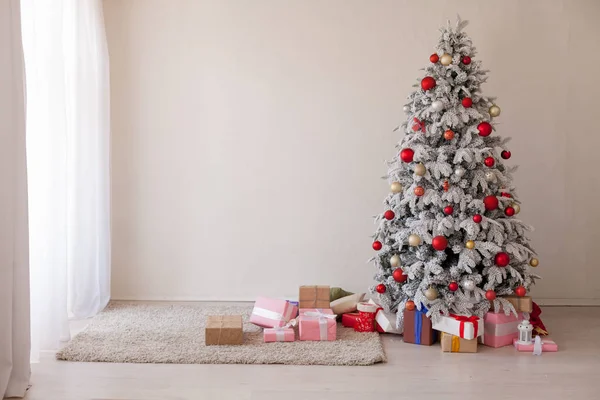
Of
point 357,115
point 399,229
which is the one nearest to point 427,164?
point 399,229

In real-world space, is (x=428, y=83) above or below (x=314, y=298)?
above

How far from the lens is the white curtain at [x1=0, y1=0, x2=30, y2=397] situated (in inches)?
112

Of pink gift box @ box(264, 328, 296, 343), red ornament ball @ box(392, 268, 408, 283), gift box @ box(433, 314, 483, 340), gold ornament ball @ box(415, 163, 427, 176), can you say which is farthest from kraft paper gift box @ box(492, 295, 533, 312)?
pink gift box @ box(264, 328, 296, 343)

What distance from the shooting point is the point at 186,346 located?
361 cm

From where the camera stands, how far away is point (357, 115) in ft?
15.3

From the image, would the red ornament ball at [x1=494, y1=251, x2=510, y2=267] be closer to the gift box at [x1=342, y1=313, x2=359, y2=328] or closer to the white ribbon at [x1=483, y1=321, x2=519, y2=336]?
the white ribbon at [x1=483, y1=321, x2=519, y2=336]

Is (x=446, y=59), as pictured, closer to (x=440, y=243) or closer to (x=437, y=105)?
(x=437, y=105)

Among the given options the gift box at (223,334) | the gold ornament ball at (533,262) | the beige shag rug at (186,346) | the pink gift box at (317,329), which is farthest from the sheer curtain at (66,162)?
the gold ornament ball at (533,262)

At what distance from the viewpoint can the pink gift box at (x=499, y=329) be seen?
3682 millimetres

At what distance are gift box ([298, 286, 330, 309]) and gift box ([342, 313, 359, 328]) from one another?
123 millimetres

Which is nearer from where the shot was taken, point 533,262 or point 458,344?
point 458,344

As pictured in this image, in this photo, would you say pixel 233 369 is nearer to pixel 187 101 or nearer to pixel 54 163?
pixel 54 163

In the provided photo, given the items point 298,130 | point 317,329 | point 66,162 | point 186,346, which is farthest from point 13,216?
point 298,130

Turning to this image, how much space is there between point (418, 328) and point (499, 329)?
433 millimetres
